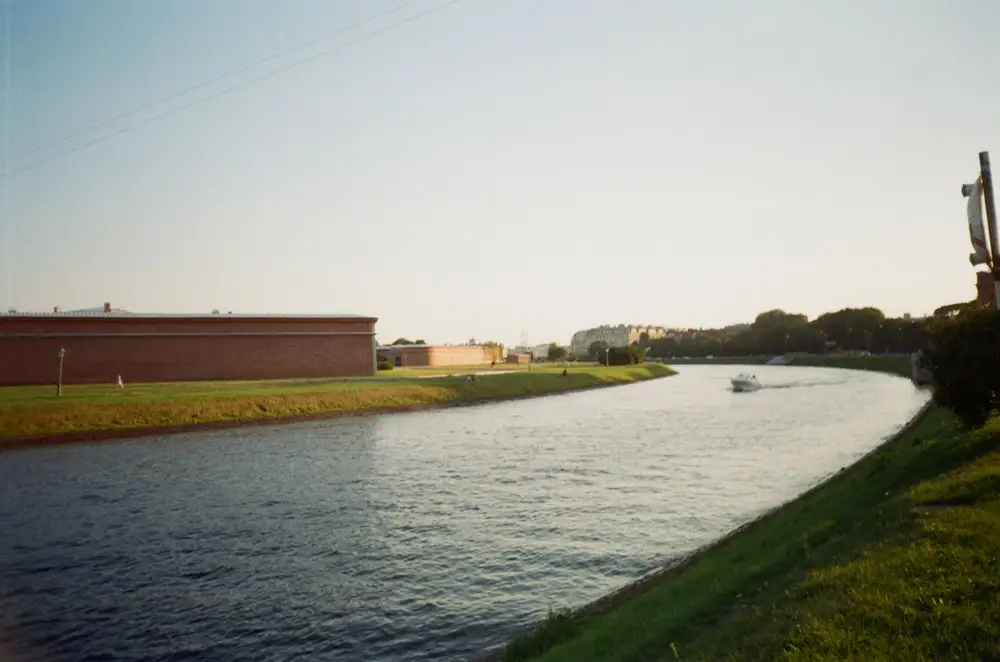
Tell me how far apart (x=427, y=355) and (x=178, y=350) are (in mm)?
58534

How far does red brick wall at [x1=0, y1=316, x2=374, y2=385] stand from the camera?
49344mm

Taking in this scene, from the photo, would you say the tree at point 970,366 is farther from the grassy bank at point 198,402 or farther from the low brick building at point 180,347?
the low brick building at point 180,347

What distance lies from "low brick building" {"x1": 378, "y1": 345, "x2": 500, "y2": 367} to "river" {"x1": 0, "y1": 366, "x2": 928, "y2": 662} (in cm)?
7760

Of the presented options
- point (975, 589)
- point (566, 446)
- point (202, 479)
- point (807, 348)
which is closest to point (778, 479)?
point (566, 446)

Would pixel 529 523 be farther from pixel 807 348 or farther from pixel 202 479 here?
pixel 807 348

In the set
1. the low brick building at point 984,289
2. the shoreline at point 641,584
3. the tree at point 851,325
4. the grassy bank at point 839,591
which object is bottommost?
the shoreline at point 641,584

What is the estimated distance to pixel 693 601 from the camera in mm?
8500

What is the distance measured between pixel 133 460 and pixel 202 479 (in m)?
5.99

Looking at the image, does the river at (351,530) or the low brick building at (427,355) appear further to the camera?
the low brick building at (427,355)

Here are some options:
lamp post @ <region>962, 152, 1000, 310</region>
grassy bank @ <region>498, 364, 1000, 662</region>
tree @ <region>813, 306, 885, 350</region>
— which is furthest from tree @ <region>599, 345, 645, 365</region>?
grassy bank @ <region>498, 364, 1000, 662</region>

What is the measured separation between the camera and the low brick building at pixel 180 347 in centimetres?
4944

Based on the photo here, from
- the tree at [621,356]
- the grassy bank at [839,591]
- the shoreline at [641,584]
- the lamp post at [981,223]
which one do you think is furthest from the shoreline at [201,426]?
the tree at [621,356]

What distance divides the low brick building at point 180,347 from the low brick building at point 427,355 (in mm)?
38524

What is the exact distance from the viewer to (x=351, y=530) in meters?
15.6
